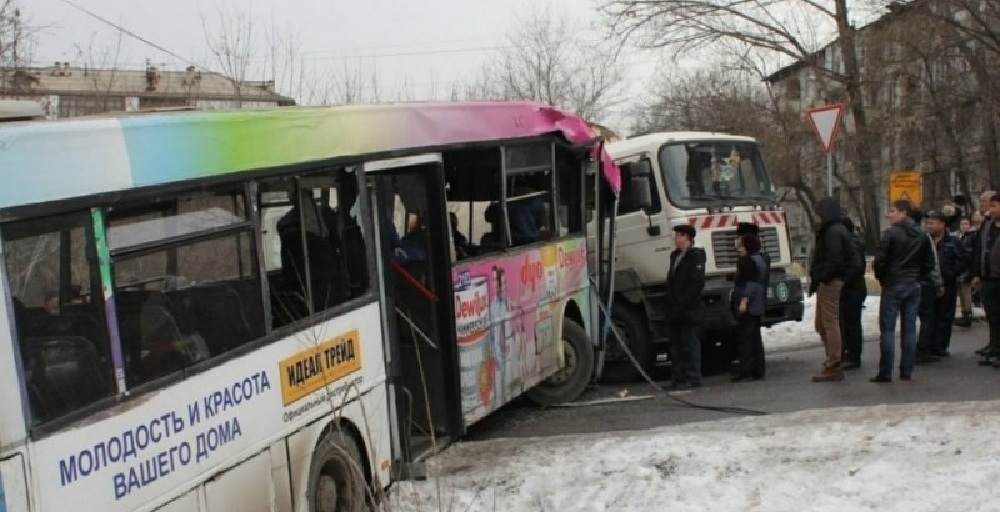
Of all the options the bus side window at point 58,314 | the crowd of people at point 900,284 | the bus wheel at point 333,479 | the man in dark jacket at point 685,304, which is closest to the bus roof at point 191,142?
the bus side window at point 58,314

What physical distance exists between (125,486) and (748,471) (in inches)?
154

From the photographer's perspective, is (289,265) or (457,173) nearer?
(289,265)

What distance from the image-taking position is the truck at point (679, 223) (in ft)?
39.2

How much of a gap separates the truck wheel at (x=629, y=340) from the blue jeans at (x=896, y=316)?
9.16 feet

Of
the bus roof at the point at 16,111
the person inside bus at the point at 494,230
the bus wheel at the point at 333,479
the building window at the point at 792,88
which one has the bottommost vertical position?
the bus wheel at the point at 333,479

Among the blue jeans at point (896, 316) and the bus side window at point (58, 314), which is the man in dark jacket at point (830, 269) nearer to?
the blue jeans at point (896, 316)

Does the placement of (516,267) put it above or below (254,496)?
above

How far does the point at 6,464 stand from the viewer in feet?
11.8

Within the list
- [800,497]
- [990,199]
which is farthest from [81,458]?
[990,199]

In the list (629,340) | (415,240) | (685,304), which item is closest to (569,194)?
(685,304)

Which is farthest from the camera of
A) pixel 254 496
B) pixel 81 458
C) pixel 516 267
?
pixel 516 267

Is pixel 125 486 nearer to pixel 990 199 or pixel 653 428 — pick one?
pixel 653 428

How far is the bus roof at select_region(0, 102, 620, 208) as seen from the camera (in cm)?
380

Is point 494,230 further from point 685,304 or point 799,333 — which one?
point 799,333
